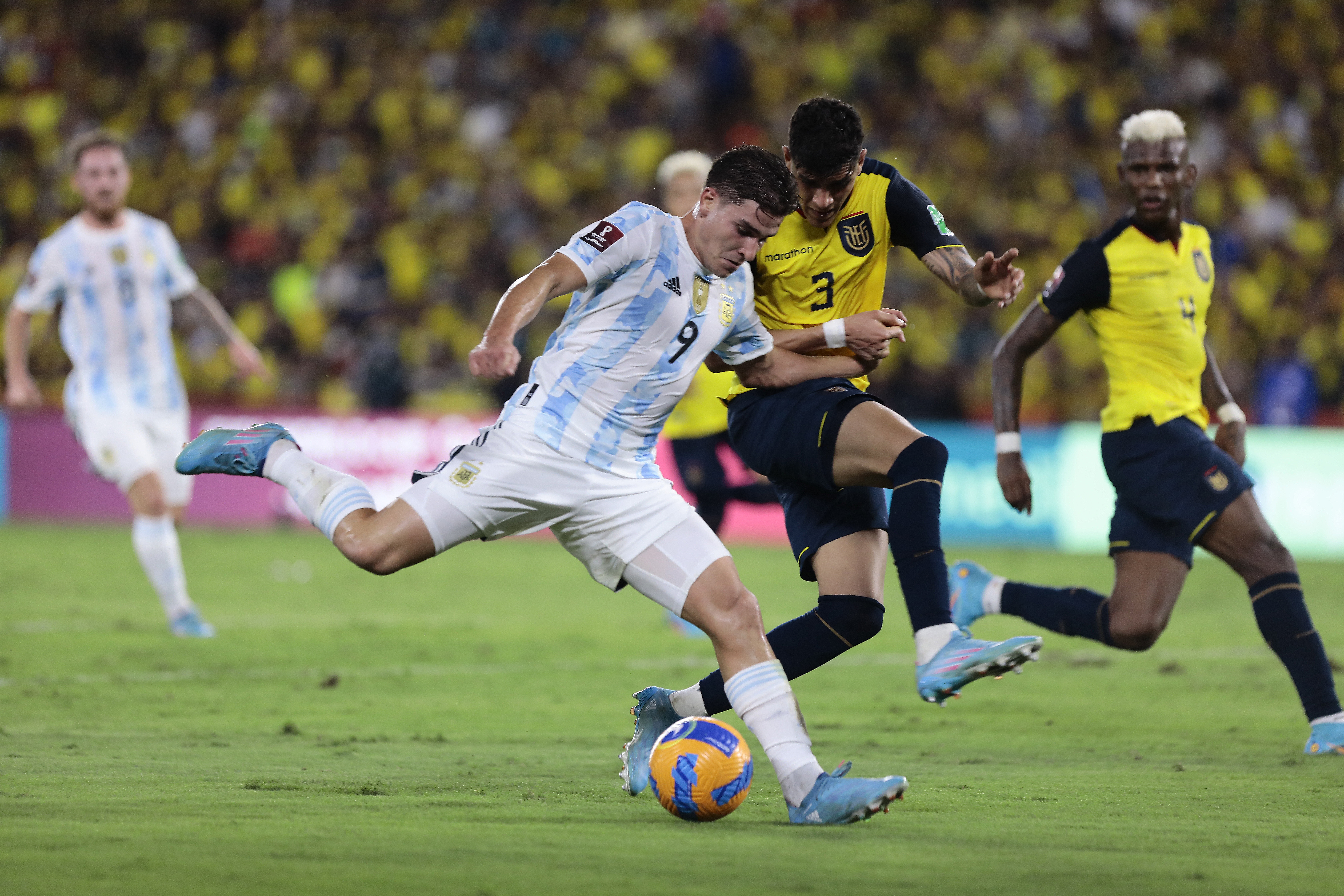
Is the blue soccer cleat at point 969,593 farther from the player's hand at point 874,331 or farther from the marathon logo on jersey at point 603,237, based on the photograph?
the marathon logo on jersey at point 603,237

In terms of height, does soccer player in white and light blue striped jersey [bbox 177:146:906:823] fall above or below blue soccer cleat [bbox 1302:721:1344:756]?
above

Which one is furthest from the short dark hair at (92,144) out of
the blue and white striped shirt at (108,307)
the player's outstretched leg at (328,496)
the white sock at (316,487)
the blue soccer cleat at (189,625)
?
the white sock at (316,487)

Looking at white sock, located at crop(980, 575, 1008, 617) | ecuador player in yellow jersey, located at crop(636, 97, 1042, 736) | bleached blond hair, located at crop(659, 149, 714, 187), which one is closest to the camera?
ecuador player in yellow jersey, located at crop(636, 97, 1042, 736)

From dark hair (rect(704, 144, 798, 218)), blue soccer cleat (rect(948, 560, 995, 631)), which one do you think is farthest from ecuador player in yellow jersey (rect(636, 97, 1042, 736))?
blue soccer cleat (rect(948, 560, 995, 631))

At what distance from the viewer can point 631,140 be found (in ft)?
71.6

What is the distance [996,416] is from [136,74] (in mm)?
20814

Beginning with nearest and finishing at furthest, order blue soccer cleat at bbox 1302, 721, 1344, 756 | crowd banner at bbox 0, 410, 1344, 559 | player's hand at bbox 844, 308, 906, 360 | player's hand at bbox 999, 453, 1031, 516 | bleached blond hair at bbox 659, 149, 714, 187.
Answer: player's hand at bbox 844, 308, 906, 360 < blue soccer cleat at bbox 1302, 721, 1344, 756 < player's hand at bbox 999, 453, 1031, 516 < bleached blond hair at bbox 659, 149, 714, 187 < crowd banner at bbox 0, 410, 1344, 559

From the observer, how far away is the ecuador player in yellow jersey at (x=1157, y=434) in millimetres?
6285

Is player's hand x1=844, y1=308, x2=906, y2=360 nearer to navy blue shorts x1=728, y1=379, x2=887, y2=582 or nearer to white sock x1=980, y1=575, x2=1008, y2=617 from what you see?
navy blue shorts x1=728, y1=379, x2=887, y2=582

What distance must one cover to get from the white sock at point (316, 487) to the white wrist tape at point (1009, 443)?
260 centimetres

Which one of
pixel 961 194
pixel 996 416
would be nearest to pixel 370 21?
pixel 961 194

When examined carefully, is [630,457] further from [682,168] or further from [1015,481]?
[682,168]

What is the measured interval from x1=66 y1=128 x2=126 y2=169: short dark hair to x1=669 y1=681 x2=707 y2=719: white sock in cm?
575

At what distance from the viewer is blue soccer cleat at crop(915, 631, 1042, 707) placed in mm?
4699
